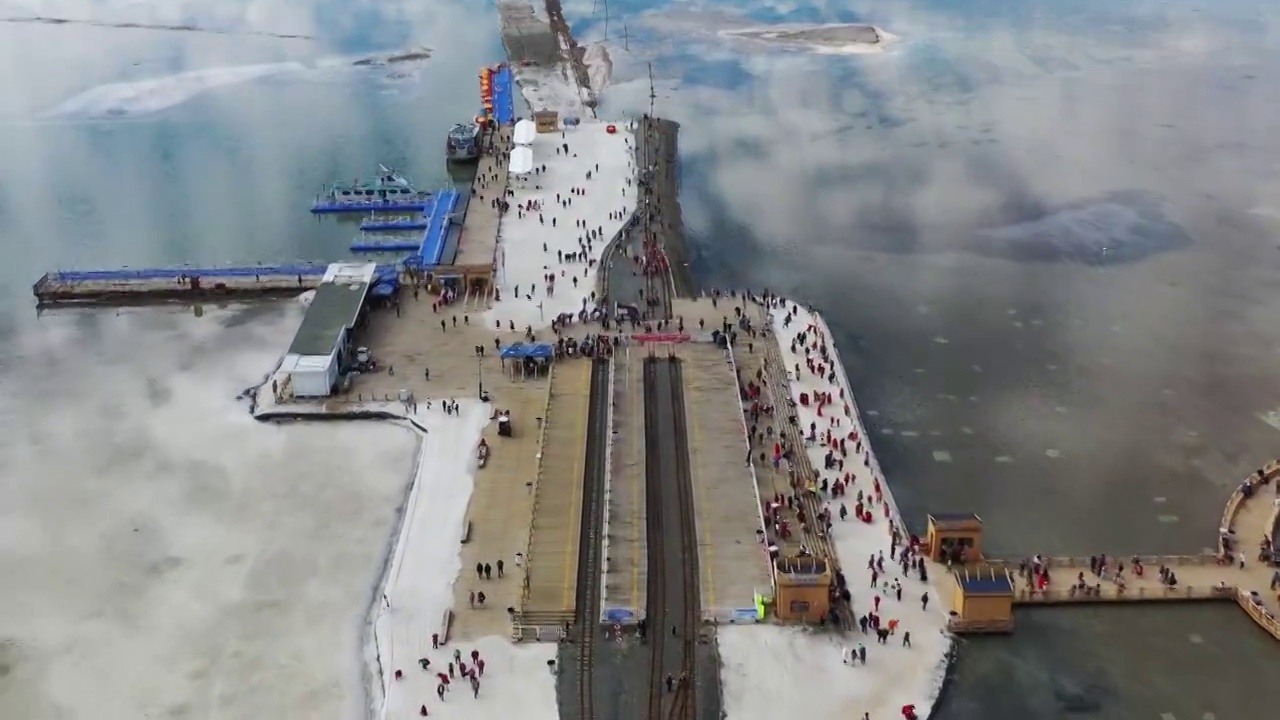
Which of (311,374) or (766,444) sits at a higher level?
(311,374)

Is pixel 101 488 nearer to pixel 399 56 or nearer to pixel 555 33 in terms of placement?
pixel 399 56

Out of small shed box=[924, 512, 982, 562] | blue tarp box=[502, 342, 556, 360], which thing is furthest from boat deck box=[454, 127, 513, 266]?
small shed box=[924, 512, 982, 562]

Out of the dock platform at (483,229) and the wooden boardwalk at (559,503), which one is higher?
the dock platform at (483,229)

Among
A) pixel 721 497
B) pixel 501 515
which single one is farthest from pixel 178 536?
pixel 721 497

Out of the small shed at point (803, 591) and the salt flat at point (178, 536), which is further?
the small shed at point (803, 591)

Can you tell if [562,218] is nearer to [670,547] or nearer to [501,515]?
[501,515]

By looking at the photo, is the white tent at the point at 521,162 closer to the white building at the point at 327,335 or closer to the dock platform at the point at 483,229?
the dock platform at the point at 483,229

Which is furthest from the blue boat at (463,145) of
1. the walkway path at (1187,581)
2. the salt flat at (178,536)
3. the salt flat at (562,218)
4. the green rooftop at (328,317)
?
the walkway path at (1187,581)

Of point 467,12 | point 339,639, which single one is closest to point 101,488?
point 339,639
